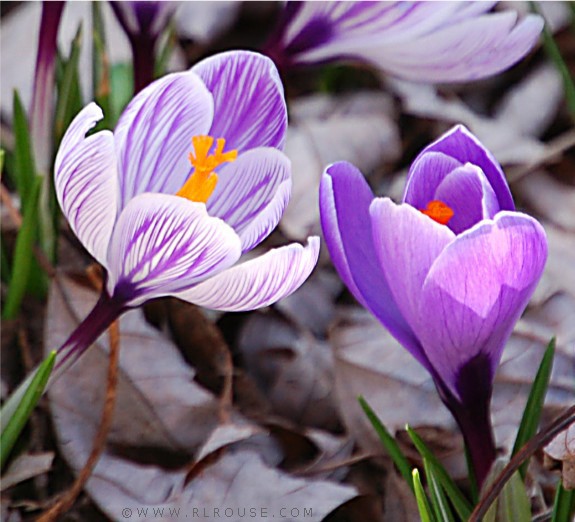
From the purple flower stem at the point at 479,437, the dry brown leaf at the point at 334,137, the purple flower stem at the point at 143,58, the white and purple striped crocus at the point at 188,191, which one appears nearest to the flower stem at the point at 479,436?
the purple flower stem at the point at 479,437

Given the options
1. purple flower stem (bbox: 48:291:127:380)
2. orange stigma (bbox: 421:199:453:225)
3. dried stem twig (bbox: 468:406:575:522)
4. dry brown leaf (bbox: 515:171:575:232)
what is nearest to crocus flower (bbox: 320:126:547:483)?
orange stigma (bbox: 421:199:453:225)

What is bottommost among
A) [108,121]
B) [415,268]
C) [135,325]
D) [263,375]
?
[263,375]

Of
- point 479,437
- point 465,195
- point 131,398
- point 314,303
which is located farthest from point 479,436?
point 314,303

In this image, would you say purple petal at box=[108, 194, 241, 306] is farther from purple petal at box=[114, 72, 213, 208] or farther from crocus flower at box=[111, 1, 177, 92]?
crocus flower at box=[111, 1, 177, 92]

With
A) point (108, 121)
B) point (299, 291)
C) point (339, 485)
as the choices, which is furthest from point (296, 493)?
point (108, 121)

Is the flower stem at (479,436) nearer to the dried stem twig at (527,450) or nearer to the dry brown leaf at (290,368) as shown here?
the dried stem twig at (527,450)

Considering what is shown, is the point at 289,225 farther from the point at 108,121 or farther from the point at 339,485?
the point at 339,485

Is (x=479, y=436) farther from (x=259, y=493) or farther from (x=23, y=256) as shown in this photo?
(x=23, y=256)

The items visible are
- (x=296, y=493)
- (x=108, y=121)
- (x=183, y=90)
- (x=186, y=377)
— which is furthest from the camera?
(x=108, y=121)
